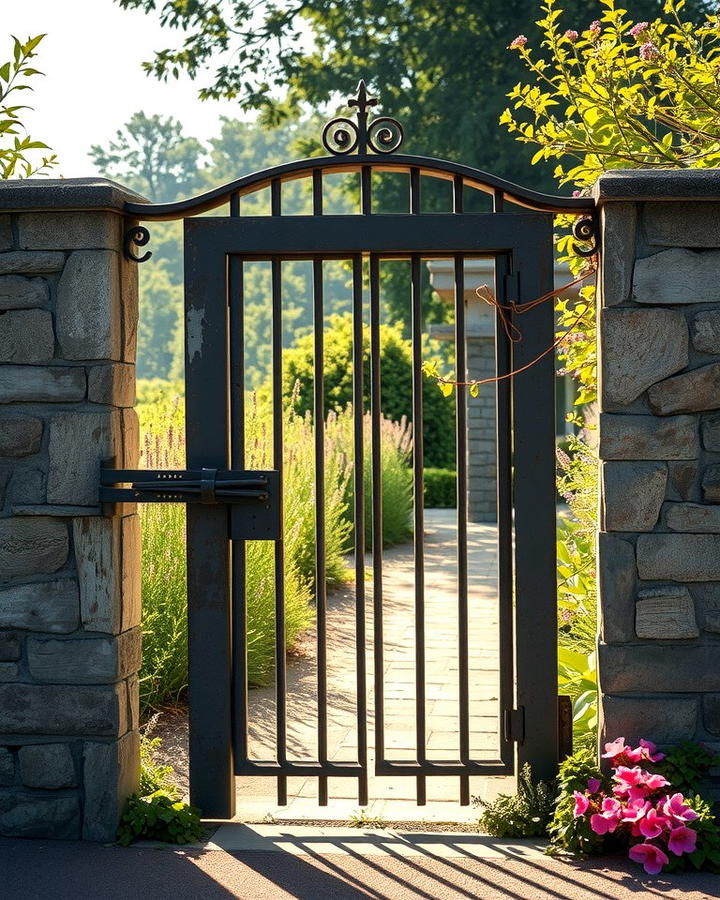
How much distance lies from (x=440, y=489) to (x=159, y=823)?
12.3 m

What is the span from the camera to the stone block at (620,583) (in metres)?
3.72

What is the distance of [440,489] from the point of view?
52.6ft

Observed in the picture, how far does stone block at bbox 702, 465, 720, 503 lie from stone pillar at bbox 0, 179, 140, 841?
1918mm

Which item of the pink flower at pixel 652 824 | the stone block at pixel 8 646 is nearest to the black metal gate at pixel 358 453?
the pink flower at pixel 652 824

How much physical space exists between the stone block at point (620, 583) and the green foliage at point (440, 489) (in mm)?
11754

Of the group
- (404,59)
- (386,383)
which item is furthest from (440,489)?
(404,59)

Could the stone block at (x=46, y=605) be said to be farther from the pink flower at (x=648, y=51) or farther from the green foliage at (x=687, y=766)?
the pink flower at (x=648, y=51)

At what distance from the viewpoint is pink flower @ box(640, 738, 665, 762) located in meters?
3.65

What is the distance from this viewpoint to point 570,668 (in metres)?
4.89

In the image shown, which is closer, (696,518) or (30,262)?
(696,518)

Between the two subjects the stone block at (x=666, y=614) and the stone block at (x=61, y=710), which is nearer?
the stone block at (x=666, y=614)

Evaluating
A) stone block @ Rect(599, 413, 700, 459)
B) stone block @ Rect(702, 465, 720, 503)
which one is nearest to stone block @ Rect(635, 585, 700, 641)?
stone block @ Rect(702, 465, 720, 503)

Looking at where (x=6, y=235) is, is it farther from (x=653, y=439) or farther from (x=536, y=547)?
(x=653, y=439)

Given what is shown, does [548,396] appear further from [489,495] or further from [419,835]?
[489,495]
